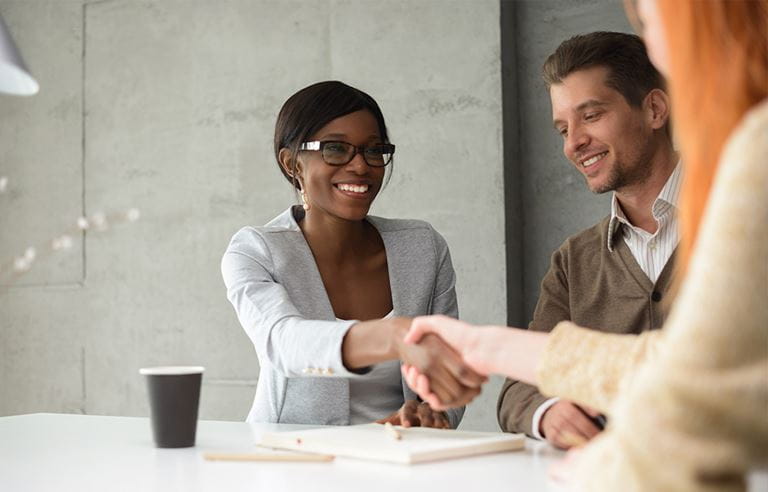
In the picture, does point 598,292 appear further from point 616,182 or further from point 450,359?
point 450,359

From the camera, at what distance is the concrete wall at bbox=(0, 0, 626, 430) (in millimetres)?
3490

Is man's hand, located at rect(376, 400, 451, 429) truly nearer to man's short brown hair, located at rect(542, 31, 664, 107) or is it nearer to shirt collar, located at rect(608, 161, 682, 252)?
shirt collar, located at rect(608, 161, 682, 252)

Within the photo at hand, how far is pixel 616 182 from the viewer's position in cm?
226

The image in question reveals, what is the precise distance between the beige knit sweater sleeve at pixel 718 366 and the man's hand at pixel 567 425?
0.86 m

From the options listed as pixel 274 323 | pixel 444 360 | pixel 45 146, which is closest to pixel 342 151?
pixel 274 323

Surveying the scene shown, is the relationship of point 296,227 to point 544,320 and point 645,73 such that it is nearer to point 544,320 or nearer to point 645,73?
point 544,320

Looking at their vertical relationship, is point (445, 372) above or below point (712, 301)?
below

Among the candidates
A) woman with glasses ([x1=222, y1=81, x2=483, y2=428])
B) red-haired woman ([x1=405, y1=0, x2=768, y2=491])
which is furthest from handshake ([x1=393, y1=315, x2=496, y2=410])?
red-haired woman ([x1=405, y1=0, x2=768, y2=491])

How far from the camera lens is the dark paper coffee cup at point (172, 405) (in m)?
1.54

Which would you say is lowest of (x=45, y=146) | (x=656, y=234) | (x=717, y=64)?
(x=656, y=234)

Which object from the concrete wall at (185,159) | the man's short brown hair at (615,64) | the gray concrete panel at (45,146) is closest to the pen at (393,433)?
the man's short brown hair at (615,64)

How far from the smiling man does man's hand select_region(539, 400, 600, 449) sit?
21.3 inches

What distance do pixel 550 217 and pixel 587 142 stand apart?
1.20m

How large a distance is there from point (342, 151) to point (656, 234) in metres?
0.82
